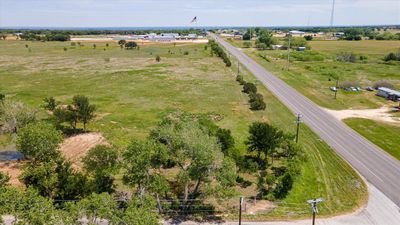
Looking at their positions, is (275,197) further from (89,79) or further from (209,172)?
(89,79)

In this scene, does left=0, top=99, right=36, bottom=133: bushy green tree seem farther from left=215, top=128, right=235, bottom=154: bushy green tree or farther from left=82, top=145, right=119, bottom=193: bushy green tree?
left=215, top=128, right=235, bottom=154: bushy green tree

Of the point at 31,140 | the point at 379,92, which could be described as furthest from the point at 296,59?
the point at 31,140

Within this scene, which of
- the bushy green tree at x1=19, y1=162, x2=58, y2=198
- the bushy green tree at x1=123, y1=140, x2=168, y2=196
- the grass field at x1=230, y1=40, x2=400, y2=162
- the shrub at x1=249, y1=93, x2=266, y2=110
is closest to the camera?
the bushy green tree at x1=123, y1=140, x2=168, y2=196

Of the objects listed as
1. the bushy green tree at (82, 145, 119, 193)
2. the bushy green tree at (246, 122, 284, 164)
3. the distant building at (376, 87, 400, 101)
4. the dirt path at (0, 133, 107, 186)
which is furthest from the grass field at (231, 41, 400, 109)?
the bushy green tree at (82, 145, 119, 193)

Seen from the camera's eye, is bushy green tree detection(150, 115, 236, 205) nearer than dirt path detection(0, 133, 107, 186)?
Yes

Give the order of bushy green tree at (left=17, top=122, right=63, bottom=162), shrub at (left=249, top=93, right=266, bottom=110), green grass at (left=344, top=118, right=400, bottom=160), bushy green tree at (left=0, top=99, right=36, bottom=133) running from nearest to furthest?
bushy green tree at (left=17, top=122, right=63, bottom=162)
bushy green tree at (left=0, top=99, right=36, bottom=133)
green grass at (left=344, top=118, right=400, bottom=160)
shrub at (left=249, top=93, right=266, bottom=110)

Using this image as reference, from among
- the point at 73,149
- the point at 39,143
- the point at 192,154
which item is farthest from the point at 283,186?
the point at 73,149
